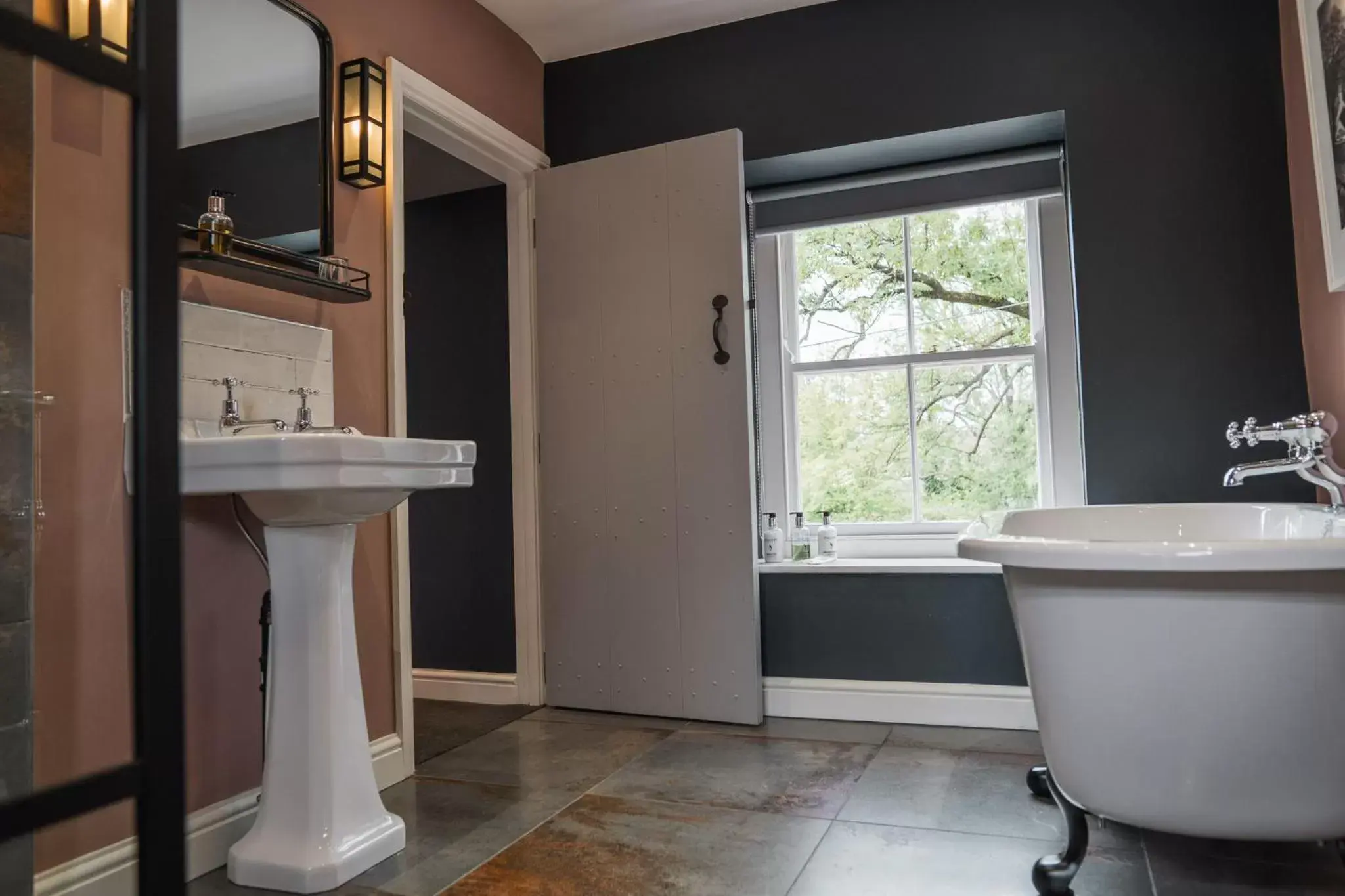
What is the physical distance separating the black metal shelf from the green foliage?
5.83ft

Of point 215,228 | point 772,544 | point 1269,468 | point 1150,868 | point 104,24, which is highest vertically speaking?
point 215,228

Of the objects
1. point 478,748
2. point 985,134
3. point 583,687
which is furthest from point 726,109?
point 478,748

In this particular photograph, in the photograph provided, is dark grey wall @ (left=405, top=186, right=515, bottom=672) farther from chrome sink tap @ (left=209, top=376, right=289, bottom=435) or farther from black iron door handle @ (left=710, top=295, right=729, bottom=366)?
chrome sink tap @ (left=209, top=376, right=289, bottom=435)

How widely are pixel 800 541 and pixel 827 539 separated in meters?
0.10

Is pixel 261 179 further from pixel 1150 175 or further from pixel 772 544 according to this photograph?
pixel 1150 175

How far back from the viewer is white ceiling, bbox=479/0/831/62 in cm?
314

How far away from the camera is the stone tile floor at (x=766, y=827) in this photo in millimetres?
1792

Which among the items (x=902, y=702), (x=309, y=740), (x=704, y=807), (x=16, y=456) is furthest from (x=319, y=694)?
(x=902, y=702)

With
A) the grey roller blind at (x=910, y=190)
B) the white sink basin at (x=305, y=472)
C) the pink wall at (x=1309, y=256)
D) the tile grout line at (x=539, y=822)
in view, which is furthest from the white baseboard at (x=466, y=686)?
the pink wall at (x=1309, y=256)

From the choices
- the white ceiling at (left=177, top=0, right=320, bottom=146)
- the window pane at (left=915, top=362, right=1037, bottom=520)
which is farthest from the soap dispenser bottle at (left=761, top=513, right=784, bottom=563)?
the white ceiling at (left=177, top=0, right=320, bottom=146)

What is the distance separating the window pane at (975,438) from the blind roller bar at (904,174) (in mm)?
689

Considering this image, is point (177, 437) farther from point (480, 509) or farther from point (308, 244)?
point (480, 509)

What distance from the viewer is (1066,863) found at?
5.54ft

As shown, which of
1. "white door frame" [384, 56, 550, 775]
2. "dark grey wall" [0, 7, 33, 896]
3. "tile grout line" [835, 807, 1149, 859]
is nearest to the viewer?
"dark grey wall" [0, 7, 33, 896]
